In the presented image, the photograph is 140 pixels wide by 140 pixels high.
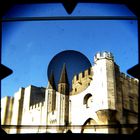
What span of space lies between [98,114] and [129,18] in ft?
133

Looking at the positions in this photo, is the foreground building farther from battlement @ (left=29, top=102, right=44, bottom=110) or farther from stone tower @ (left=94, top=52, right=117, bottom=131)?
battlement @ (left=29, top=102, right=44, bottom=110)

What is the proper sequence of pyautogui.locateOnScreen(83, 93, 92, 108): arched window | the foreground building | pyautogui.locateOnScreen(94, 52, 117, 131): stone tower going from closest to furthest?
pyautogui.locateOnScreen(94, 52, 117, 131): stone tower, the foreground building, pyautogui.locateOnScreen(83, 93, 92, 108): arched window

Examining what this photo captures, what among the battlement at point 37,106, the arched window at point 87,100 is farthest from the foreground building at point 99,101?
the battlement at point 37,106

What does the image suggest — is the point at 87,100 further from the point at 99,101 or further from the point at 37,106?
the point at 37,106

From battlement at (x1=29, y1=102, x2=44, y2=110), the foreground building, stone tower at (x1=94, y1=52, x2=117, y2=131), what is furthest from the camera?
battlement at (x1=29, y1=102, x2=44, y2=110)

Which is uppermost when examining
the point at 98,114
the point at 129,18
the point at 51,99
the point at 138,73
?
the point at 51,99

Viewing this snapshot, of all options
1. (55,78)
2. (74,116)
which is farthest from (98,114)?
(55,78)

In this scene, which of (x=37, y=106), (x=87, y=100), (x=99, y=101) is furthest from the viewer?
(x=37, y=106)

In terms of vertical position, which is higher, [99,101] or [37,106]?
[37,106]

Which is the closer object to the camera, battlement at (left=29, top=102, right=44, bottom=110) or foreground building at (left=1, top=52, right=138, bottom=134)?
foreground building at (left=1, top=52, right=138, bottom=134)

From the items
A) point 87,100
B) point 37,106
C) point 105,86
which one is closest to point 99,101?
point 105,86

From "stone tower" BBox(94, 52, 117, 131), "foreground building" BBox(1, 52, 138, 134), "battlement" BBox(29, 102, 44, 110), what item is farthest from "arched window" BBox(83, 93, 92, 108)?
"battlement" BBox(29, 102, 44, 110)
